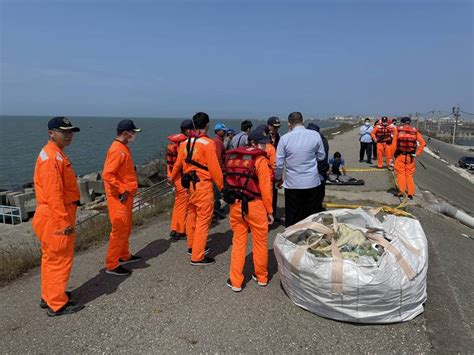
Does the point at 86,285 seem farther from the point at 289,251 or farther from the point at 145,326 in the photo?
the point at 289,251

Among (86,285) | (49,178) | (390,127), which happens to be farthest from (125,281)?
(390,127)

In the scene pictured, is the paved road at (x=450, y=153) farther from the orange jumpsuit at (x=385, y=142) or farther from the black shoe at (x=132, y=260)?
the black shoe at (x=132, y=260)

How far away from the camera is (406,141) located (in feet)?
28.3

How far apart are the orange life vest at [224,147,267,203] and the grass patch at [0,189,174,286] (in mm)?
3440

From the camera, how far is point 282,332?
3.56m

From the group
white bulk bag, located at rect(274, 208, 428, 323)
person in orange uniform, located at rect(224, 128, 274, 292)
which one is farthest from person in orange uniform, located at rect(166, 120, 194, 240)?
white bulk bag, located at rect(274, 208, 428, 323)

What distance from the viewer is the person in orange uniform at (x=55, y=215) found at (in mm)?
3746

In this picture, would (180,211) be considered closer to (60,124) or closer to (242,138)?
(242,138)

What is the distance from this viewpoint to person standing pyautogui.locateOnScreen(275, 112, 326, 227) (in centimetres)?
521

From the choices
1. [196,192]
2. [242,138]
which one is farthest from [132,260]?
[242,138]

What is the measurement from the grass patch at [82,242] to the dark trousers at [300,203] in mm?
3588

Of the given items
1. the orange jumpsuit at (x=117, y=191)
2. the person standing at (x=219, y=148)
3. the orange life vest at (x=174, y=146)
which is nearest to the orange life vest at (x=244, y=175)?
the orange jumpsuit at (x=117, y=191)

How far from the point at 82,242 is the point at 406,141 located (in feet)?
24.9

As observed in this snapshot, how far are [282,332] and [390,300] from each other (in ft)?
3.66
